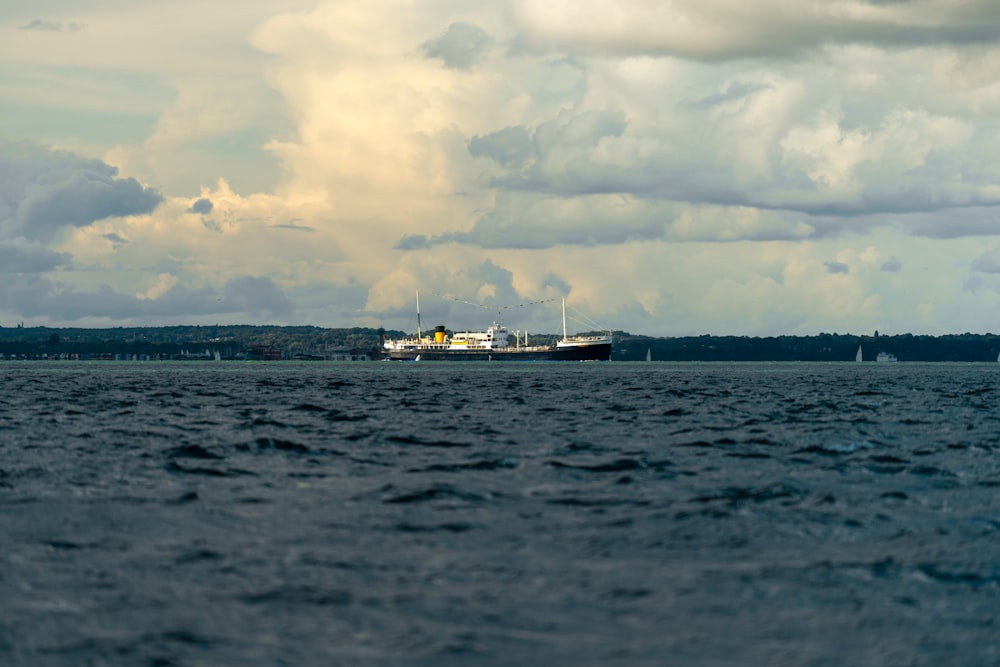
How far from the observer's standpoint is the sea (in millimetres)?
13805

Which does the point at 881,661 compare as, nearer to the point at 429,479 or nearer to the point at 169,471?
the point at 429,479

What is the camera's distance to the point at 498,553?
19.0 metres

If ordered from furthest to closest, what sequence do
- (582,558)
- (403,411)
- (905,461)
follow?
(403,411), (905,461), (582,558)

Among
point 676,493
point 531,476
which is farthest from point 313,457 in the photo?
point 676,493

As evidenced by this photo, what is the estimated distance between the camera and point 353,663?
42.3ft

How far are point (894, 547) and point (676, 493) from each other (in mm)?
7147

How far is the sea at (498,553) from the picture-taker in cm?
1380

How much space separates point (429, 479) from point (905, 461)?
15.8 meters

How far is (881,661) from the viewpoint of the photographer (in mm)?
13227

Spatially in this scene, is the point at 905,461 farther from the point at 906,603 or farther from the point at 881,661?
the point at 881,661

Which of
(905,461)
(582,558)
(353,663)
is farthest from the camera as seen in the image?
(905,461)

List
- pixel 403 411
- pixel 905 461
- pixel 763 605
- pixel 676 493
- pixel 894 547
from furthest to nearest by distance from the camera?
1. pixel 403 411
2. pixel 905 461
3. pixel 676 493
4. pixel 894 547
5. pixel 763 605

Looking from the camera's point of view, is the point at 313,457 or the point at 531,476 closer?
the point at 531,476

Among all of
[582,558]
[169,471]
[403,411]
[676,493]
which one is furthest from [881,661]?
[403,411]
